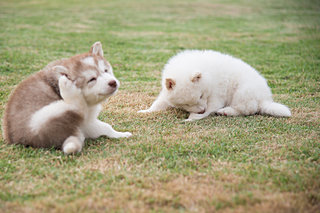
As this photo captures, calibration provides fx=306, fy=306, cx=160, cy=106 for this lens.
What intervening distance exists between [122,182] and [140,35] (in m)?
9.88

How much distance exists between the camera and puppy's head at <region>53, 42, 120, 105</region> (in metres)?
3.06

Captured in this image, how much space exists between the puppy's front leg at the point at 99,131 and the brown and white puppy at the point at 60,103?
0.14 metres

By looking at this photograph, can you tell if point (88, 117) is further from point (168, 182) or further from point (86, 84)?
point (168, 182)

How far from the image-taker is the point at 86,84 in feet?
10.0

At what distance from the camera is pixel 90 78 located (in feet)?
10.1

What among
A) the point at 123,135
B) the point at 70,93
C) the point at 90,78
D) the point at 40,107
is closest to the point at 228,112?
the point at 123,135

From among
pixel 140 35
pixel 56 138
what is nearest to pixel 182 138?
pixel 56 138

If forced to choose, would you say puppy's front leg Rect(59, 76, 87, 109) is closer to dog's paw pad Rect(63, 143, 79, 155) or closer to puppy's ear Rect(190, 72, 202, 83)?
dog's paw pad Rect(63, 143, 79, 155)

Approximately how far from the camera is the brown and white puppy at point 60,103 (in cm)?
294

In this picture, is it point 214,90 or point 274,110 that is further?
point 214,90

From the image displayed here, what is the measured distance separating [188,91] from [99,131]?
1.41 m

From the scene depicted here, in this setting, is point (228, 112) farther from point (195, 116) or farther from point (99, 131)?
point (99, 131)

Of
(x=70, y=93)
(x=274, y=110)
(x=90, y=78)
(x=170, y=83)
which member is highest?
(x=90, y=78)

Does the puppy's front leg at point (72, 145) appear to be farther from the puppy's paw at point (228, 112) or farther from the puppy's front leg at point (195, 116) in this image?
the puppy's paw at point (228, 112)
